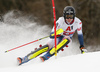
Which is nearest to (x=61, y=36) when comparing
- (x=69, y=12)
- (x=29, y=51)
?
(x=69, y=12)

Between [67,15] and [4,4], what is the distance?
644cm

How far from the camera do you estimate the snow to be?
1.95 meters

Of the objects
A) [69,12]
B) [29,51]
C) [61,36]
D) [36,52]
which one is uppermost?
[69,12]

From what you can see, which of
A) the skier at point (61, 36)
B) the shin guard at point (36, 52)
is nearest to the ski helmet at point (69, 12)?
the skier at point (61, 36)

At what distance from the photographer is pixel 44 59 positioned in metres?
2.64

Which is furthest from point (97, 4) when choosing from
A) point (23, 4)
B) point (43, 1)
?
point (23, 4)

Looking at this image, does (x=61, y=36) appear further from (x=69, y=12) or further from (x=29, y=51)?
(x=29, y=51)

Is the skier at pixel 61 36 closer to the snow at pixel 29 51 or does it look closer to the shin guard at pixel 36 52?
the shin guard at pixel 36 52

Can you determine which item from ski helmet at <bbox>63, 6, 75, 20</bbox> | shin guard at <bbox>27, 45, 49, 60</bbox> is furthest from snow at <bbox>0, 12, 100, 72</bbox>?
ski helmet at <bbox>63, 6, 75, 20</bbox>

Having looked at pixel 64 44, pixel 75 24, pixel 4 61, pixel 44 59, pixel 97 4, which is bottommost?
pixel 4 61

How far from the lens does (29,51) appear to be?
484cm

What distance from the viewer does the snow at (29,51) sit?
195 cm

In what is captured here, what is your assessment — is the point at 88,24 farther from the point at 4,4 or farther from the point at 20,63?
the point at 20,63

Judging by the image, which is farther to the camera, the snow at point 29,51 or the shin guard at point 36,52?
the shin guard at point 36,52
